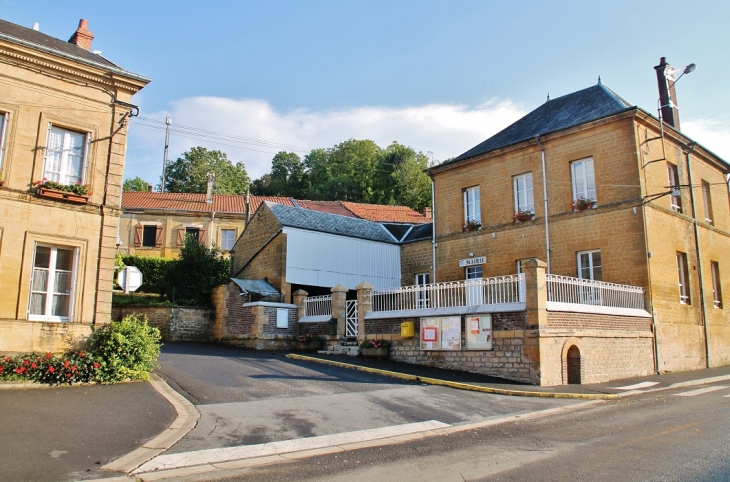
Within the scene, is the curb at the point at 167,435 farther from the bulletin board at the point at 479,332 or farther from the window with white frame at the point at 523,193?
the window with white frame at the point at 523,193

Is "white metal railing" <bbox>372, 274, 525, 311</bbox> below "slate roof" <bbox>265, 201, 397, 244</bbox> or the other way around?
below

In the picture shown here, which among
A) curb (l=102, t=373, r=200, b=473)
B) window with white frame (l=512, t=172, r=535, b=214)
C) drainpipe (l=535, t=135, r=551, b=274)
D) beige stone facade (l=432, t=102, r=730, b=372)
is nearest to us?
curb (l=102, t=373, r=200, b=473)

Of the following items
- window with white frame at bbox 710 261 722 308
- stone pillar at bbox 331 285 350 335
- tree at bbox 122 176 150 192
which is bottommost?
stone pillar at bbox 331 285 350 335

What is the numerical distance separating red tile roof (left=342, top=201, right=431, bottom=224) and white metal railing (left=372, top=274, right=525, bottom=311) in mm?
17957

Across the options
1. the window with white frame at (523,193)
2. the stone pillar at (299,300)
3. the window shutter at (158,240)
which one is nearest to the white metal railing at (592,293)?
the window with white frame at (523,193)

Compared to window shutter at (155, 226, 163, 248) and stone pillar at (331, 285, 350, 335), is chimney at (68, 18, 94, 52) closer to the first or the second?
stone pillar at (331, 285, 350, 335)

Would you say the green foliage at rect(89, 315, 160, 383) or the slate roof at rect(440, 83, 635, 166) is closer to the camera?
the green foliage at rect(89, 315, 160, 383)

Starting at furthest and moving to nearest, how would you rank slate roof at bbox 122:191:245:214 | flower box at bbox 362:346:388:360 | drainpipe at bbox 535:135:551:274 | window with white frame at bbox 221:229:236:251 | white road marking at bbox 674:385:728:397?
window with white frame at bbox 221:229:236:251 < slate roof at bbox 122:191:245:214 < drainpipe at bbox 535:135:551:274 < flower box at bbox 362:346:388:360 < white road marking at bbox 674:385:728:397

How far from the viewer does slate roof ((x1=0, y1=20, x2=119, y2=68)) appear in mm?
12445

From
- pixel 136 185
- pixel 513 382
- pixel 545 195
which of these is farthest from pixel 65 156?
pixel 136 185

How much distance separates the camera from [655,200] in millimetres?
17500

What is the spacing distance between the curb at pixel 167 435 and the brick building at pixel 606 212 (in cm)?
983

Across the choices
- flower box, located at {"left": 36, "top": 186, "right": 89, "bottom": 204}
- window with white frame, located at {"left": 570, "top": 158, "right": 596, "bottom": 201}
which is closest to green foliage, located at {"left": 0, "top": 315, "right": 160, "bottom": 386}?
flower box, located at {"left": 36, "top": 186, "right": 89, "bottom": 204}

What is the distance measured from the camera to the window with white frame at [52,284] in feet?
38.1
